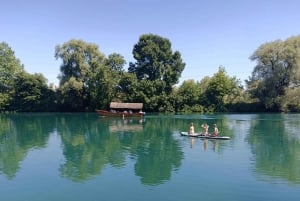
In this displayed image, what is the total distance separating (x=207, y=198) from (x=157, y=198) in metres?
2.11

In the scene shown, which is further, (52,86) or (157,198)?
(52,86)

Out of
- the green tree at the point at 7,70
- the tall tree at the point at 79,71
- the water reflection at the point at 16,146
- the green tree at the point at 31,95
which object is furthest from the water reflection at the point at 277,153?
the green tree at the point at 7,70

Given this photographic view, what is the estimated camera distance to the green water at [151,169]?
16.3 meters

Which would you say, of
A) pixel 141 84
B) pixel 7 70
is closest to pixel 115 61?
pixel 141 84

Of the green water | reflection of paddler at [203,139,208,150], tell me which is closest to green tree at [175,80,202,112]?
the green water

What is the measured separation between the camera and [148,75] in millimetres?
91375

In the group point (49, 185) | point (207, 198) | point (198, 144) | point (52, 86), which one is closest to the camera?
point (207, 198)

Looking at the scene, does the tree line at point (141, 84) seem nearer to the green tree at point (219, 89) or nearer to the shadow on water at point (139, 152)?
the green tree at point (219, 89)

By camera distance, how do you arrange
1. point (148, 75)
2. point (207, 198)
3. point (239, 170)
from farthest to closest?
1. point (148, 75)
2. point (239, 170)
3. point (207, 198)

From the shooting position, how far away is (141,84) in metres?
86.9

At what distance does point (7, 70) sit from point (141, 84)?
35.9m

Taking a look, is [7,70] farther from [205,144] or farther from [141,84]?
[205,144]

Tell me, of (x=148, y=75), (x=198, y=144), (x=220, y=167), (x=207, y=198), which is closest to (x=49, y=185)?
(x=207, y=198)

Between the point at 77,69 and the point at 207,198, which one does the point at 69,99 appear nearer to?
the point at 77,69
